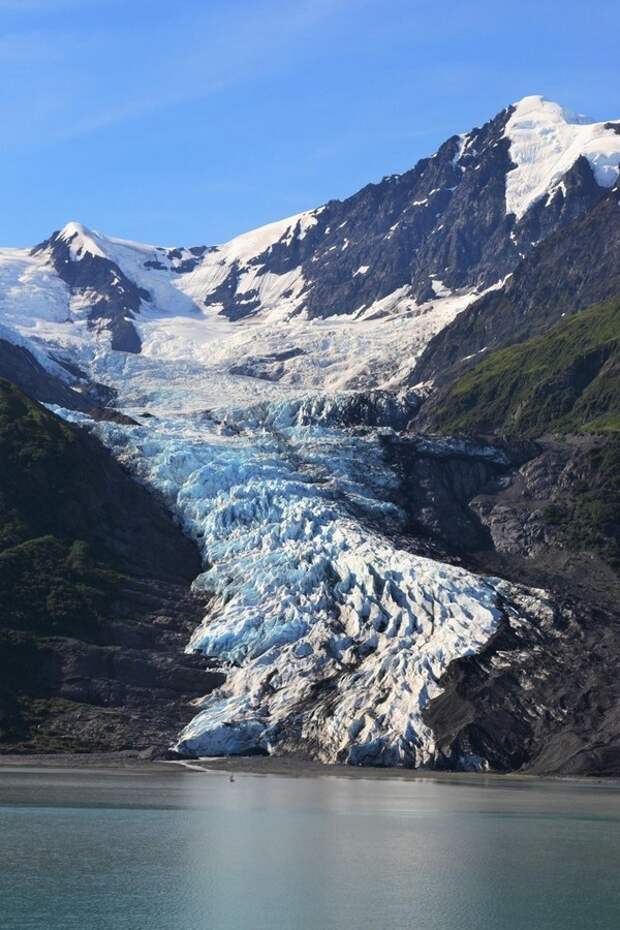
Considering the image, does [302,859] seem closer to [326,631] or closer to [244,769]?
[244,769]

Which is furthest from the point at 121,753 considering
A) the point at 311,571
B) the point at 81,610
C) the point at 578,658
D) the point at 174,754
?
the point at 578,658

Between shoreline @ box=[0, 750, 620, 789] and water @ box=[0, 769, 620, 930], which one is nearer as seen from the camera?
water @ box=[0, 769, 620, 930]

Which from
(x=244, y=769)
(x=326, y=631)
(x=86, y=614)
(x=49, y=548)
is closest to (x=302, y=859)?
(x=244, y=769)

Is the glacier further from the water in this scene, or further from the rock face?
the water

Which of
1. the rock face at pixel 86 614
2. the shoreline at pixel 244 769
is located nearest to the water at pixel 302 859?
the shoreline at pixel 244 769

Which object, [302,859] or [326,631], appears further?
[326,631]

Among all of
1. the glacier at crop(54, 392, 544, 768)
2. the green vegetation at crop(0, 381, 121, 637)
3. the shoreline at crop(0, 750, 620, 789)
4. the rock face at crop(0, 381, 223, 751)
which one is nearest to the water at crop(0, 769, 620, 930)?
the shoreline at crop(0, 750, 620, 789)
